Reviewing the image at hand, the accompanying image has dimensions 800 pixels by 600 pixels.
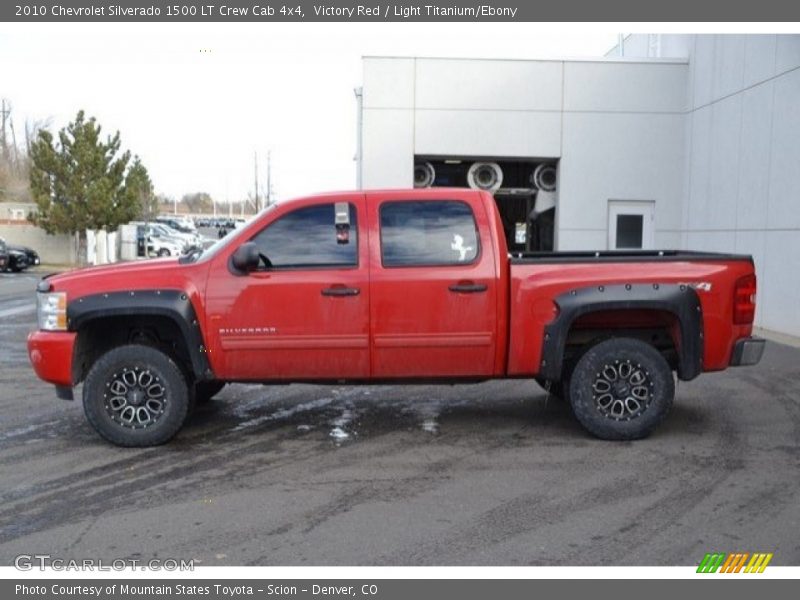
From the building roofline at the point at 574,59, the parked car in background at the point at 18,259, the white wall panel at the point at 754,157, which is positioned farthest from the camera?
the parked car in background at the point at 18,259

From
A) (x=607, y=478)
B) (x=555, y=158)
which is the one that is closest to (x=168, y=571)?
(x=607, y=478)

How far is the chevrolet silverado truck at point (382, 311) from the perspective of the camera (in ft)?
21.5

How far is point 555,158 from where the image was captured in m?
17.4

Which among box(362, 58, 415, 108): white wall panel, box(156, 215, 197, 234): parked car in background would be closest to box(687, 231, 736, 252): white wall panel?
box(362, 58, 415, 108): white wall panel

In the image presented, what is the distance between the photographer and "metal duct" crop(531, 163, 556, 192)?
18031 millimetres

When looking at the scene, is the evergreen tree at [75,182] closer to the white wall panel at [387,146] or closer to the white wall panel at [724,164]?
the white wall panel at [387,146]

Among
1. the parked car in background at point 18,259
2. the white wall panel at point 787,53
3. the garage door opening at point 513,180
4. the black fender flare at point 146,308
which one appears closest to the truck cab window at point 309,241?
the black fender flare at point 146,308

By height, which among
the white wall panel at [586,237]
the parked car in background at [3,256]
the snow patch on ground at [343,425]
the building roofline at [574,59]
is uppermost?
the building roofline at [574,59]

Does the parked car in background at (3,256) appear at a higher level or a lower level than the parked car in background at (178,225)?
lower

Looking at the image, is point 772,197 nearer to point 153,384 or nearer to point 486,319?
point 486,319

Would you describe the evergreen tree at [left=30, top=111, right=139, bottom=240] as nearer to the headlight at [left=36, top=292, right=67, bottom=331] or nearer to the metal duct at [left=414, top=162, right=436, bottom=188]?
the metal duct at [left=414, top=162, right=436, bottom=188]

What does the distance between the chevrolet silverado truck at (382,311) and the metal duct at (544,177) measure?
11456 millimetres

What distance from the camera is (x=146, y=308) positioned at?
651 centimetres

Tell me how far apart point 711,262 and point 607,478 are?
204cm
